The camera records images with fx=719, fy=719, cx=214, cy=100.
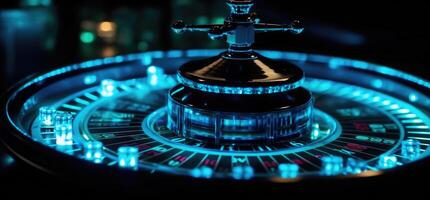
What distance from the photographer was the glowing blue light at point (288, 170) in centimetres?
135

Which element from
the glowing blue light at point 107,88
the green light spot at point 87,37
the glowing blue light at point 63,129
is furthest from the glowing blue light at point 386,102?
the green light spot at point 87,37

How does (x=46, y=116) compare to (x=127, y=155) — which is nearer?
(x=127, y=155)

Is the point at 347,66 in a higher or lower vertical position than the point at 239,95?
lower

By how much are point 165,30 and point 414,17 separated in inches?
46.3

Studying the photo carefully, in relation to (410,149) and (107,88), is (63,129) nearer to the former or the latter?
(107,88)

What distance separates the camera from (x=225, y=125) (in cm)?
172

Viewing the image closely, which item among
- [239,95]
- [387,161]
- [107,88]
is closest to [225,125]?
[239,95]

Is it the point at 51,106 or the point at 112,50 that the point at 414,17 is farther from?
the point at 51,106

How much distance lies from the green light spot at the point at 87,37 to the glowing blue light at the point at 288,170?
194cm

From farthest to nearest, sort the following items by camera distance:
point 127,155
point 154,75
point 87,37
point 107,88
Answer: point 87,37 < point 154,75 < point 107,88 < point 127,155

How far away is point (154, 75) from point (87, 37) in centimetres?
101

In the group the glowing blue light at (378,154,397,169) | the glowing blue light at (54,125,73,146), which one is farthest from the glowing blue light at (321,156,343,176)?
the glowing blue light at (54,125,73,146)

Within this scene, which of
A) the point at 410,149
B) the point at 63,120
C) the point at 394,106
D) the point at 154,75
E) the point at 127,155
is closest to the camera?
the point at 127,155

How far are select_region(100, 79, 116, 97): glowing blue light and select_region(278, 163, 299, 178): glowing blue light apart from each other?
0.86m
